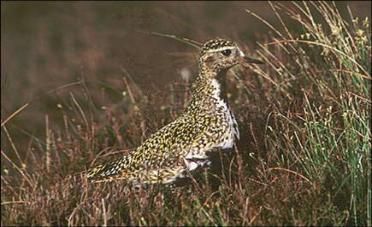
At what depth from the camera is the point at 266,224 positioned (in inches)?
225

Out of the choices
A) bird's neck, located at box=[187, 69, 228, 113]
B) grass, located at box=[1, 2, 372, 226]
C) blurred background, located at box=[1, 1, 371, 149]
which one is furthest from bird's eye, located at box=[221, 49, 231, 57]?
blurred background, located at box=[1, 1, 371, 149]

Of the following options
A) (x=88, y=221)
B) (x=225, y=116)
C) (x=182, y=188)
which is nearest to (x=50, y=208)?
(x=88, y=221)

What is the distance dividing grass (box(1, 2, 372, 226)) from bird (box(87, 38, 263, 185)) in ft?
0.33

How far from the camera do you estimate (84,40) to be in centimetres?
1392

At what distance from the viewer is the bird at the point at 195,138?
6297 millimetres

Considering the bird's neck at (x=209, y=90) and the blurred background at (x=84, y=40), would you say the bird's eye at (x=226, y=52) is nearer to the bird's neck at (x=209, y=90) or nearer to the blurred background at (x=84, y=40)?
the bird's neck at (x=209, y=90)

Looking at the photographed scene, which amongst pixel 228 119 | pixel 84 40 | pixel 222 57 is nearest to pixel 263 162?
pixel 228 119

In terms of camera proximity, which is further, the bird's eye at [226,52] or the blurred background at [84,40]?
the blurred background at [84,40]

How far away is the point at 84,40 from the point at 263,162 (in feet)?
26.2

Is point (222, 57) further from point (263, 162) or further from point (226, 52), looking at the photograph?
point (263, 162)

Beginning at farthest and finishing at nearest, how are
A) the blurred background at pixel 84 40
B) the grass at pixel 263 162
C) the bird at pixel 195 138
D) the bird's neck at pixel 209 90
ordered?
the blurred background at pixel 84 40 < the bird's neck at pixel 209 90 < the bird at pixel 195 138 < the grass at pixel 263 162

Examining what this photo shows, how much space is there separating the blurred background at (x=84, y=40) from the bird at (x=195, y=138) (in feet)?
10.2

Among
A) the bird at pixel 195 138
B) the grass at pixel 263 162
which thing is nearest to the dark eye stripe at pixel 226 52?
the bird at pixel 195 138

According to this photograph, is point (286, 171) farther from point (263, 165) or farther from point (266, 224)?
point (266, 224)
